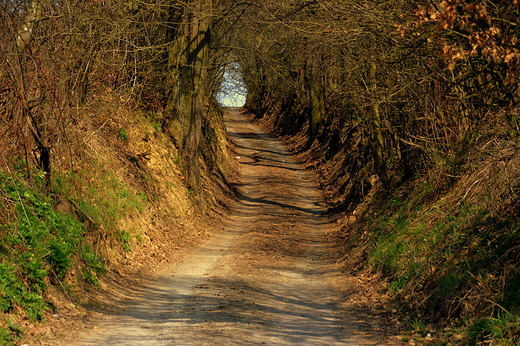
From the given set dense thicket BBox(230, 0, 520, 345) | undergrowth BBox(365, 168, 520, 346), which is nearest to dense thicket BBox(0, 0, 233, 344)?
dense thicket BBox(230, 0, 520, 345)

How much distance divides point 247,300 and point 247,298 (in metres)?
0.13

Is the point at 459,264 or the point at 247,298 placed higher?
the point at 459,264

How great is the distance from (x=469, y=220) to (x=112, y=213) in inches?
317

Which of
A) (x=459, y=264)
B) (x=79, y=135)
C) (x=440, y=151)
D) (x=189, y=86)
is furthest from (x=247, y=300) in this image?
(x=189, y=86)

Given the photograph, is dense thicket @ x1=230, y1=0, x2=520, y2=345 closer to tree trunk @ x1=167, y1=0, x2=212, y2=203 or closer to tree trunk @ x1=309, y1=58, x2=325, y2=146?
tree trunk @ x1=167, y1=0, x2=212, y2=203

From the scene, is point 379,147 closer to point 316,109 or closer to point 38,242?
point 38,242

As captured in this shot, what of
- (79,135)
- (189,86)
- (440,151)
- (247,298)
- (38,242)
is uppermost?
(189,86)

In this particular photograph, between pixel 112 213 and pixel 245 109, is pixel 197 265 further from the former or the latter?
pixel 245 109

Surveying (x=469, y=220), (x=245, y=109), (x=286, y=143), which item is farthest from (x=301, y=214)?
(x=245, y=109)

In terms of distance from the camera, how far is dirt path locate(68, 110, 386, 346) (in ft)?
25.7

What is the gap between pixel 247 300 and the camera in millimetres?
9945

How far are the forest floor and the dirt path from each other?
0.02 metres

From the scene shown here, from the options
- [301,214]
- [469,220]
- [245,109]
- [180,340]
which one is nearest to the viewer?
[180,340]

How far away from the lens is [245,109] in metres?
64.7
